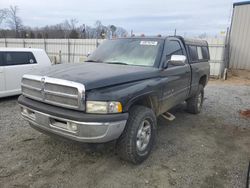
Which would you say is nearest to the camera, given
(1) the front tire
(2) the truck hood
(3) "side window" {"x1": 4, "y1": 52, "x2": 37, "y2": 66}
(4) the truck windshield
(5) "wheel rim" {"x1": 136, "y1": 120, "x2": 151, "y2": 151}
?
(2) the truck hood

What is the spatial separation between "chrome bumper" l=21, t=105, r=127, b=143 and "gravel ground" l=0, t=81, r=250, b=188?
8.5 inches

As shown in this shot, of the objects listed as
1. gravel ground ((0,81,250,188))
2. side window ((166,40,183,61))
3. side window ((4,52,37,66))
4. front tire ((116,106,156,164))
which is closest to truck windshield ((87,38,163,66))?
side window ((166,40,183,61))

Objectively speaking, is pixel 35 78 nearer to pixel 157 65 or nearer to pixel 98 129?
pixel 98 129

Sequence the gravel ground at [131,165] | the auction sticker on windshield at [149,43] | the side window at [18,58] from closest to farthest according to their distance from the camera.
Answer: the gravel ground at [131,165]
the auction sticker on windshield at [149,43]
the side window at [18,58]

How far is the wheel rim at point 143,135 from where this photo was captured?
130 inches

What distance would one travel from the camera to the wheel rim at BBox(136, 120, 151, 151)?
3311 millimetres

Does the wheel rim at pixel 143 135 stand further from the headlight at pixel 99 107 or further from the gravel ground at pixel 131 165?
the headlight at pixel 99 107

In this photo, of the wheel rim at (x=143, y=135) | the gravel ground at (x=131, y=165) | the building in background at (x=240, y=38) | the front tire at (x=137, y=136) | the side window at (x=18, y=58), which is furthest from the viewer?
the building in background at (x=240, y=38)

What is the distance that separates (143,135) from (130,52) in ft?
5.25

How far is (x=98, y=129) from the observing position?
266cm

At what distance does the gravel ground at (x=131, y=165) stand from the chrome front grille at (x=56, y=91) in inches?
23.4

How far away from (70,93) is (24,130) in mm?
2432

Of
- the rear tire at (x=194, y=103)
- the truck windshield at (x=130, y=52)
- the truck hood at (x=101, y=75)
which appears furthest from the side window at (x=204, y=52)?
the truck hood at (x=101, y=75)

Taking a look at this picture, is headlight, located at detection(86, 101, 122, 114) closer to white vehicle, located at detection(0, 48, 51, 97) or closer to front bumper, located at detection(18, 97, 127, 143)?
front bumper, located at detection(18, 97, 127, 143)
